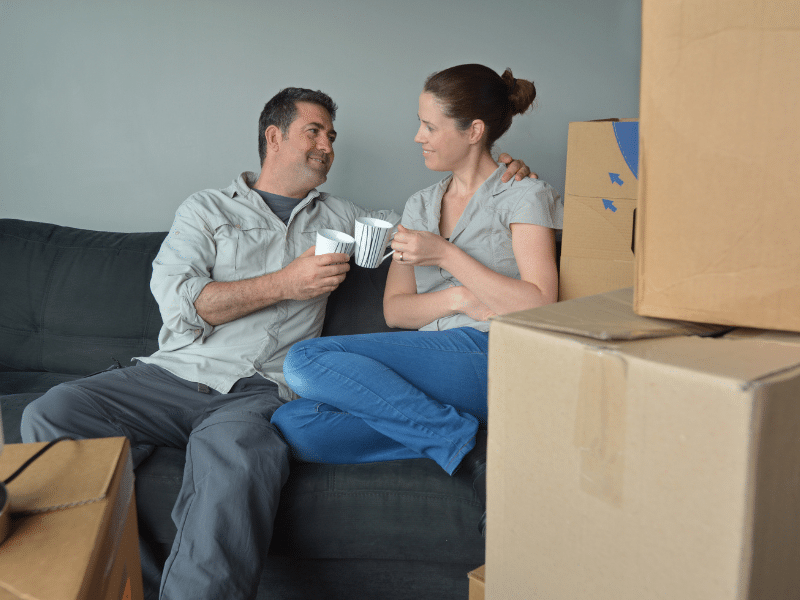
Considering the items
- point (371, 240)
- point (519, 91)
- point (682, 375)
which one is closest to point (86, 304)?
point (371, 240)

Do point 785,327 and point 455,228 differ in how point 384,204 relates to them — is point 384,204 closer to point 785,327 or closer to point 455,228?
point 455,228

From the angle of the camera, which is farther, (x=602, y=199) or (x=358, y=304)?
(x=358, y=304)

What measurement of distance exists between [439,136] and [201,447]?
3.00ft

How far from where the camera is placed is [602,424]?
1.60 ft

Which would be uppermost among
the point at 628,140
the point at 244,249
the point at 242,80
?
the point at 242,80

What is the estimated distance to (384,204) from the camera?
217 centimetres

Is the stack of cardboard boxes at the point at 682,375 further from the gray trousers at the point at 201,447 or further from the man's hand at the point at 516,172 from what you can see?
the man's hand at the point at 516,172

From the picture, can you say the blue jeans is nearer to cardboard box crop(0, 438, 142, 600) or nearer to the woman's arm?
the woman's arm

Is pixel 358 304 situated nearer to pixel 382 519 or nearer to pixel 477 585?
pixel 382 519

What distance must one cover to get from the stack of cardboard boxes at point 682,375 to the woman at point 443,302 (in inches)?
25.3

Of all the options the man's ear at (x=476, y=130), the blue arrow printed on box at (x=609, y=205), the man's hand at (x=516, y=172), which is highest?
the man's ear at (x=476, y=130)

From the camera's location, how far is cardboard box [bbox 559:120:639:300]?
1269 millimetres

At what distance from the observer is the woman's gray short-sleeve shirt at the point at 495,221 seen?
4.76 feet

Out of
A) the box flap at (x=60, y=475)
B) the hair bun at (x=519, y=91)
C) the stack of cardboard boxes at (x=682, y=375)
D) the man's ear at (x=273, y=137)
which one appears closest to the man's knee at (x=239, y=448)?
the box flap at (x=60, y=475)
